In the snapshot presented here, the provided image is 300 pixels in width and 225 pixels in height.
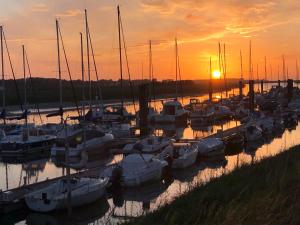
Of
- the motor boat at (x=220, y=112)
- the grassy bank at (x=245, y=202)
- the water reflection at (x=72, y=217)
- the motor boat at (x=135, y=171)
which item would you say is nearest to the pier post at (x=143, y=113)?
the motor boat at (x=135, y=171)

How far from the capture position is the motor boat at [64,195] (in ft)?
63.3

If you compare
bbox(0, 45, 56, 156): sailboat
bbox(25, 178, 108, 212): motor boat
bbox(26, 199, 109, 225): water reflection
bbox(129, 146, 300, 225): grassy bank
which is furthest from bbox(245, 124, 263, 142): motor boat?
bbox(129, 146, 300, 225): grassy bank

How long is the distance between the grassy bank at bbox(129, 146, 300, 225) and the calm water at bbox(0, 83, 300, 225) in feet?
6.33

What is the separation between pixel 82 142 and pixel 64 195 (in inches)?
699

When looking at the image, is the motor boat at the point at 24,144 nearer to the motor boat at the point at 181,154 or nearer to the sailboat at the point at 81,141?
the sailboat at the point at 81,141

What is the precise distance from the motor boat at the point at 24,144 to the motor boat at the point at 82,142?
73.8 inches

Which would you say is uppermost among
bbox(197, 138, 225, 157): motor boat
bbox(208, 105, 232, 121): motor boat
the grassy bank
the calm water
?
the grassy bank

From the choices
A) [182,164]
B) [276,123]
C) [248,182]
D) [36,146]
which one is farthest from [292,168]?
[276,123]

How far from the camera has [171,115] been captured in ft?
199

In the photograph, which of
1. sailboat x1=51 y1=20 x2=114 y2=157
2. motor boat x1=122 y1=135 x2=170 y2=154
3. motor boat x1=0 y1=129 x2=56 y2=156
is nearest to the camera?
motor boat x1=122 y1=135 x2=170 y2=154

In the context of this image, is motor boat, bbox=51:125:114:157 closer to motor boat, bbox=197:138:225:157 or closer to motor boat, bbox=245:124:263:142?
motor boat, bbox=197:138:225:157

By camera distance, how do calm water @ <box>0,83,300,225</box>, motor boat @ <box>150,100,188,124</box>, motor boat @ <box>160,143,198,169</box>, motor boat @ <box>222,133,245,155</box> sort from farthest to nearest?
motor boat @ <box>150,100,188,124</box>, motor boat @ <box>222,133,245,155</box>, motor boat @ <box>160,143,198,169</box>, calm water @ <box>0,83,300,225</box>

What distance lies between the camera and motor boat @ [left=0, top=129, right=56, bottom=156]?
37.6 m

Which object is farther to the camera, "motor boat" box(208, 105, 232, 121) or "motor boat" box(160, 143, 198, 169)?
"motor boat" box(208, 105, 232, 121)
